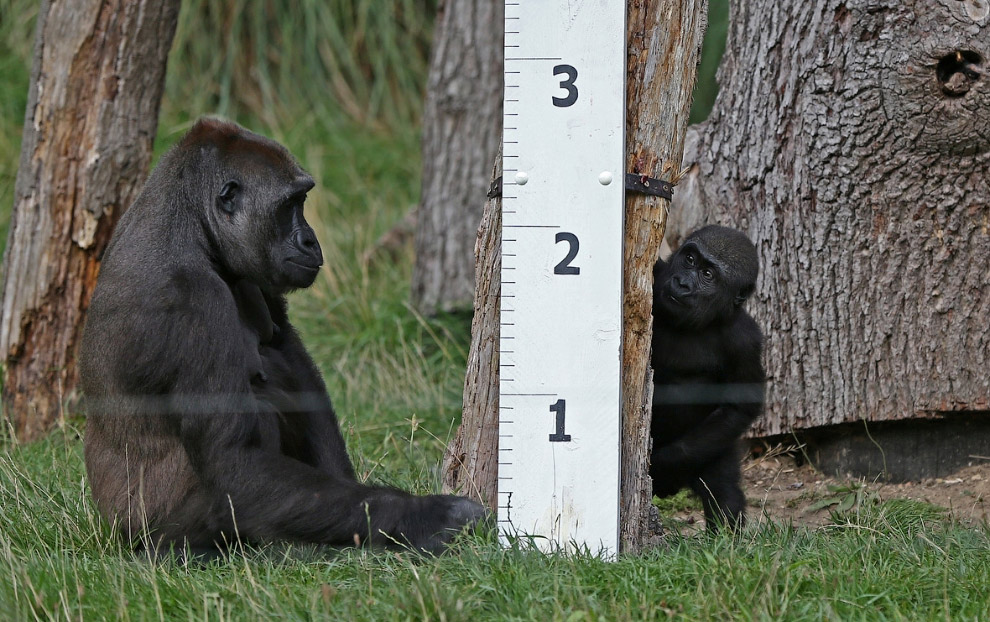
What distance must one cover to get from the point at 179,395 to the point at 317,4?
7.09 meters

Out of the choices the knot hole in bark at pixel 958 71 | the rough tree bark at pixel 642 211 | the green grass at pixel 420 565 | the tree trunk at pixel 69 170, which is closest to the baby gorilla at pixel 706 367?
the green grass at pixel 420 565

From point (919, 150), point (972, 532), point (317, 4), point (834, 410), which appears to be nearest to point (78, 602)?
point (972, 532)

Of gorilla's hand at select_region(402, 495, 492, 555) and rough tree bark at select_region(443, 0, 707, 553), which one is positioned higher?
rough tree bark at select_region(443, 0, 707, 553)

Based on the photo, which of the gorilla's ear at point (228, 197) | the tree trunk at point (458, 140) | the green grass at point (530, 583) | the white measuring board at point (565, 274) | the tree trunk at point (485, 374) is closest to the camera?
the green grass at point (530, 583)

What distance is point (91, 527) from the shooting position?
3367mm

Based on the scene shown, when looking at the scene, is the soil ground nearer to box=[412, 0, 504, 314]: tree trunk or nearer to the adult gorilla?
the adult gorilla

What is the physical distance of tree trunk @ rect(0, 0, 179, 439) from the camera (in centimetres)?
493

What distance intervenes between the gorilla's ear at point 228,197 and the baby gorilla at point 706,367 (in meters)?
1.51

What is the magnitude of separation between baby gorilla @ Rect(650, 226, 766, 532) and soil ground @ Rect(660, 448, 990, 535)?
6.9 inches

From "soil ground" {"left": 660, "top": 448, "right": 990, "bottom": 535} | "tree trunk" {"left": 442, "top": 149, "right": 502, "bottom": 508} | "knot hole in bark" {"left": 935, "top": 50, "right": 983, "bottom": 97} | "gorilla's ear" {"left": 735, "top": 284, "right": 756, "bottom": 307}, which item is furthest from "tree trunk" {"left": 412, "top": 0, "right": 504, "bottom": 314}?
"tree trunk" {"left": 442, "top": 149, "right": 502, "bottom": 508}

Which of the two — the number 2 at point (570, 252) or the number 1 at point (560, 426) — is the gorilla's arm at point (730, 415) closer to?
the number 1 at point (560, 426)

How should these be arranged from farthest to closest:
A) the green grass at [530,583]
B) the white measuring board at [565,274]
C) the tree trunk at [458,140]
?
the tree trunk at [458,140] → the white measuring board at [565,274] → the green grass at [530,583]

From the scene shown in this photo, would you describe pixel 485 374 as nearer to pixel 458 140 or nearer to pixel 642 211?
pixel 642 211

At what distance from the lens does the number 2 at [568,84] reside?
2.89 meters
